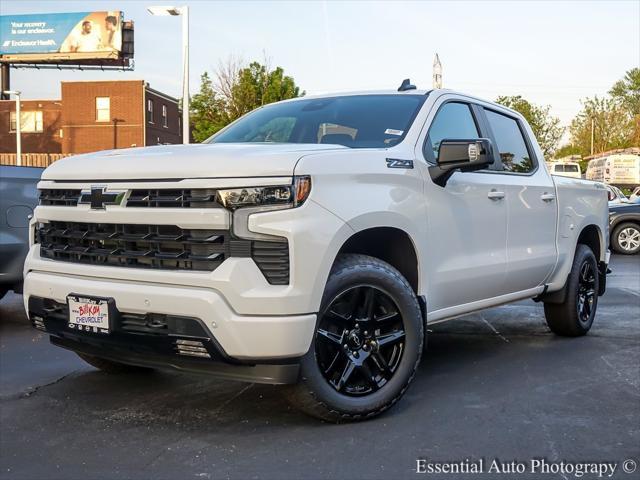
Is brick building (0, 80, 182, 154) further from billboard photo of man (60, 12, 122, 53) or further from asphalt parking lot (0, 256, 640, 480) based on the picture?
asphalt parking lot (0, 256, 640, 480)

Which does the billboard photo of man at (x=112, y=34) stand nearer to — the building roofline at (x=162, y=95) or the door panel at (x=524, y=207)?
the building roofline at (x=162, y=95)

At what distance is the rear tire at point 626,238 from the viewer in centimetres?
1622

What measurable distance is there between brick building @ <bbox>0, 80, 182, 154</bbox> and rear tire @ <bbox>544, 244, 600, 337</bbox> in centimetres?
4165

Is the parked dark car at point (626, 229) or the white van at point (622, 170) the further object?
the white van at point (622, 170)

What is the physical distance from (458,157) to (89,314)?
89.1 inches

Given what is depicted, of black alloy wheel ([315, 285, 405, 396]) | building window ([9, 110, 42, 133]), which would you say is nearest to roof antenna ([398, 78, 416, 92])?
black alloy wheel ([315, 285, 405, 396])

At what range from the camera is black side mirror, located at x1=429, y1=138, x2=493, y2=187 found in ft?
14.6

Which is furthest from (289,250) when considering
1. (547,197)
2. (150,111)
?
(150,111)

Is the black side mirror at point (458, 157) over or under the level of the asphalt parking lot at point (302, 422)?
over

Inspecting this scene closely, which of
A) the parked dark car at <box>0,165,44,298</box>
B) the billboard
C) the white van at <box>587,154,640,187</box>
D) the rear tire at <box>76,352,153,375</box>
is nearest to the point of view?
the rear tire at <box>76,352,153,375</box>

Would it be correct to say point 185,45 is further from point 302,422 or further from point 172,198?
point 302,422

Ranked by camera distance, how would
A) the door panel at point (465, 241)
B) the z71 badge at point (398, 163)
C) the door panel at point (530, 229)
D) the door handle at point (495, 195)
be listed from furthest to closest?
the door panel at point (530, 229)
the door handle at point (495, 195)
the door panel at point (465, 241)
the z71 badge at point (398, 163)

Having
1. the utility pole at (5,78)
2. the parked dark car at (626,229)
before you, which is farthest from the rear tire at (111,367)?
the utility pole at (5,78)

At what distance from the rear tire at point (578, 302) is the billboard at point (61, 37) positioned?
49954 mm
